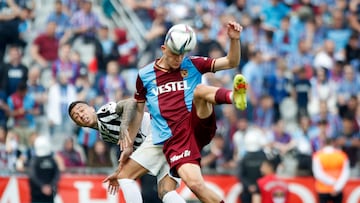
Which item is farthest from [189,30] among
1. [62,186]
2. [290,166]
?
[290,166]

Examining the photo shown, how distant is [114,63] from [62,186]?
349 cm

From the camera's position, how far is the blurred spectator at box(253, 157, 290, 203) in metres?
19.8

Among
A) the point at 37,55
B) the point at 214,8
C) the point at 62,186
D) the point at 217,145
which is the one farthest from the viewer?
the point at 214,8

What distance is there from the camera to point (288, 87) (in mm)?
23219

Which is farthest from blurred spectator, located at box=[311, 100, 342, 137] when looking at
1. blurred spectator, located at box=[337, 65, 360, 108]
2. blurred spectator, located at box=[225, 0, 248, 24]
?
blurred spectator, located at box=[225, 0, 248, 24]

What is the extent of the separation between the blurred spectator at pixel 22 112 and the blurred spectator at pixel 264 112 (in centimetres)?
423

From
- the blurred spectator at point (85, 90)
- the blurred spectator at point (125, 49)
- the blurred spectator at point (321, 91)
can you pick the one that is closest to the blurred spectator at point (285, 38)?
the blurred spectator at point (321, 91)

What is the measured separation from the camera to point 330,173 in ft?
65.8

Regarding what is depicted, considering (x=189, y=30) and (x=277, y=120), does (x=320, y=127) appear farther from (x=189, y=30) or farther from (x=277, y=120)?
(x=189, y=30)

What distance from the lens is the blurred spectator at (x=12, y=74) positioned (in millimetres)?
21953

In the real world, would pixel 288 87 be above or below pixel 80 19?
below

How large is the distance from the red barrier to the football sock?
717 cm

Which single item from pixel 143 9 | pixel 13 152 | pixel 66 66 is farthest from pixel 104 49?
pixel 13 152

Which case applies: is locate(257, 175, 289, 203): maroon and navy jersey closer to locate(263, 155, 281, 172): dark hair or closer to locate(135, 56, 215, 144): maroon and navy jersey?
locate(263, 155, 281, 172): dark hair
